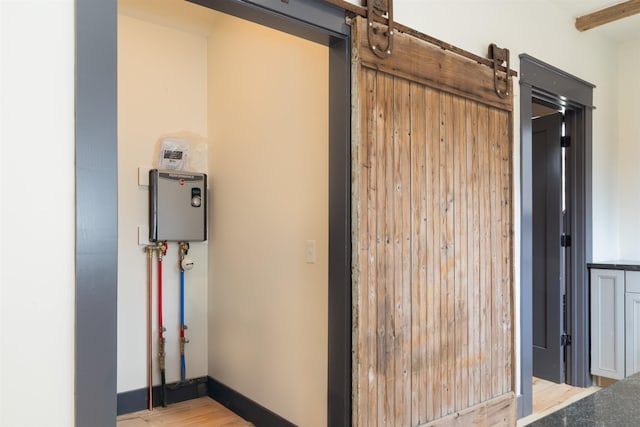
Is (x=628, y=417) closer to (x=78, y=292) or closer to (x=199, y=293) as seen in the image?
(x=78, y=292)

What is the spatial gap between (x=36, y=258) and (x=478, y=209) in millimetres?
2197

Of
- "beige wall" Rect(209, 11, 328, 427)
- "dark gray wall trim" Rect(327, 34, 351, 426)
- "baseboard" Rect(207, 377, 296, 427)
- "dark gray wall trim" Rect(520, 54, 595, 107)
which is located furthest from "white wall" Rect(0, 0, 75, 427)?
"dark gray wall trim" Rect(520, 54, 595, 107)

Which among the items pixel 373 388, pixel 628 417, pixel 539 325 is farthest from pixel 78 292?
pixel 539 325

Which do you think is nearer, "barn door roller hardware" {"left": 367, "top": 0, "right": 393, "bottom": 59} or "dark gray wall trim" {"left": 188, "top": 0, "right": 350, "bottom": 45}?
"dark gray wall trim" {"left": 188, "top": 0, "right": 350, "bottom": 45}

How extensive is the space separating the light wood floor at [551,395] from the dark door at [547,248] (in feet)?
0.38

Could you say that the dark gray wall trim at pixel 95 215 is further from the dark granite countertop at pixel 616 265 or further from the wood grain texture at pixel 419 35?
the dark granite countertop at pixel 616 265

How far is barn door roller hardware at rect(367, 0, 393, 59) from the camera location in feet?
7.07

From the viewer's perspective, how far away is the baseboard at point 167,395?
10.2ft

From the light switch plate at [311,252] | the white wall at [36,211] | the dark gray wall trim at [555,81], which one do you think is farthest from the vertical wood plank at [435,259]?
the white wall at [36,211]

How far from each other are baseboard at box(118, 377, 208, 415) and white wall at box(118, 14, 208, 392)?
0.05 metres

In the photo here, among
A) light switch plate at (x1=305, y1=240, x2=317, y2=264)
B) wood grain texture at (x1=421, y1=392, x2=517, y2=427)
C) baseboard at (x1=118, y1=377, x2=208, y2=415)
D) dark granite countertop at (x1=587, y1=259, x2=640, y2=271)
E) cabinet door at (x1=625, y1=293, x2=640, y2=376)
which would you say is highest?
light switch plate at (x1=305, y1=240, x2=317, y2=264)

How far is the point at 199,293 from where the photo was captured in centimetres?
350

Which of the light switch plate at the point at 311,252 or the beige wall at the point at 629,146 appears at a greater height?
the beige wall at the point at 629,146

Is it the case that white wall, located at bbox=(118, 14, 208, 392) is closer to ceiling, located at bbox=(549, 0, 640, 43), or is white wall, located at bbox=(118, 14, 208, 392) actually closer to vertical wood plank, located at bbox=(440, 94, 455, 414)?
vertical wood plank, located at bbox=(440, 94, 455, 414)
